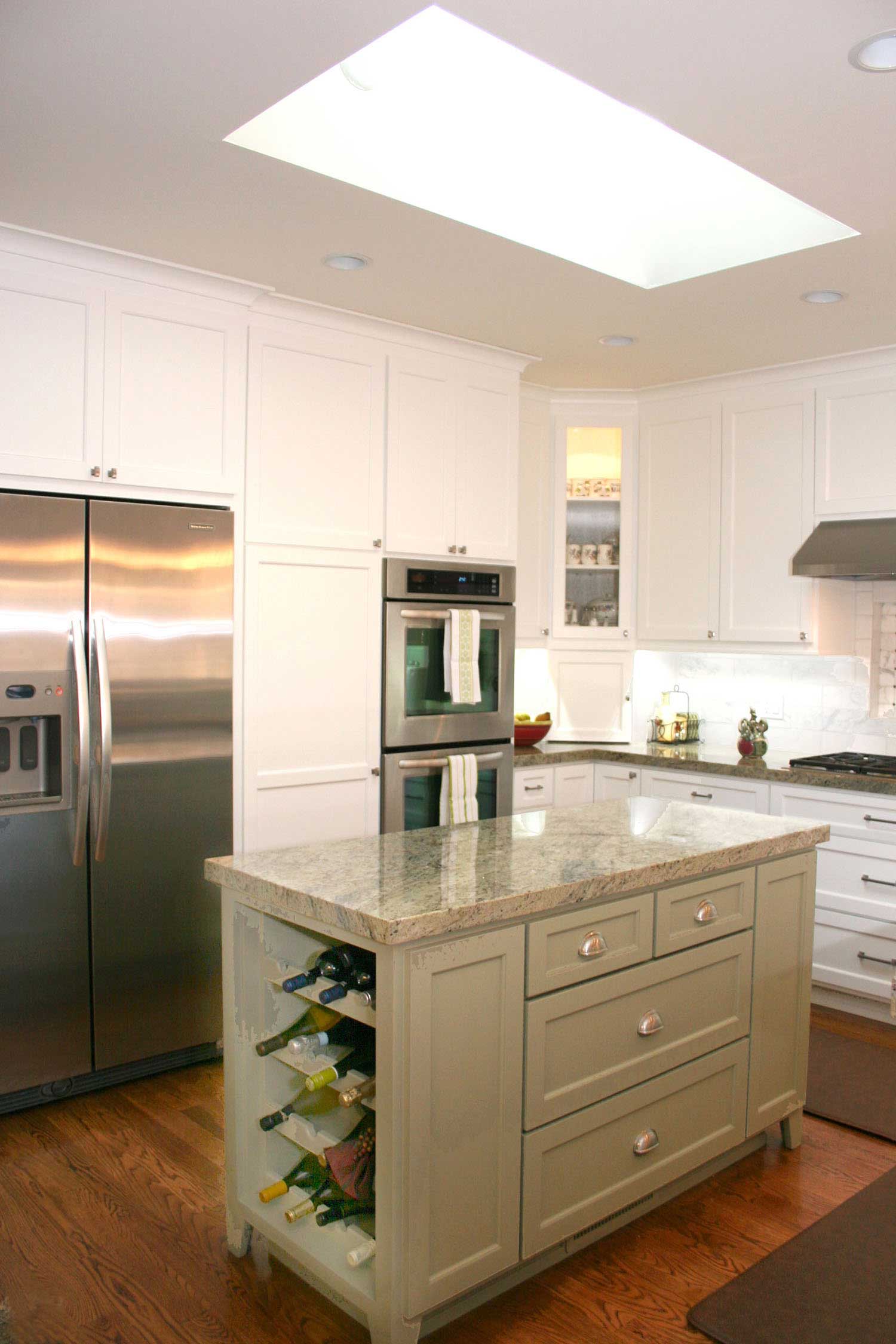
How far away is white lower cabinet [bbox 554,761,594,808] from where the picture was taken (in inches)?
186

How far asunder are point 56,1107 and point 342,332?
8.89 ft

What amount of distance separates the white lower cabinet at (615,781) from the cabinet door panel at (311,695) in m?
1.32

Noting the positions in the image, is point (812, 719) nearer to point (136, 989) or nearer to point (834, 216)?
point (834, 216)

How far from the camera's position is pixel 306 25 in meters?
2.02

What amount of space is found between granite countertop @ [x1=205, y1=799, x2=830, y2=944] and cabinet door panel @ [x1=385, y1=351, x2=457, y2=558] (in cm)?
140

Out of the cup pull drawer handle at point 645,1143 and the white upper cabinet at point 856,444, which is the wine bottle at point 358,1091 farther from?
the white upper cabinet at point 856,444

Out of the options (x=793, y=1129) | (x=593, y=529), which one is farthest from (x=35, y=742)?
(x=593, y=529)

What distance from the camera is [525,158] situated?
3.17 metres

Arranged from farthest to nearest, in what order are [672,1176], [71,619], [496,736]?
[496,736] < [71,619] < [672,1176]

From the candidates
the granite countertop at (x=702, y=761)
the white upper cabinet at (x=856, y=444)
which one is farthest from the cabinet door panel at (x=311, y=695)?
the white upper cabinet at (x=856, y=444)

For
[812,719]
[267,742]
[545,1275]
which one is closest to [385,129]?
[267,742]

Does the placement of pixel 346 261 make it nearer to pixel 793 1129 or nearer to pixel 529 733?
pixel 529 733

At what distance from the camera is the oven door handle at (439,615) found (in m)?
4.01

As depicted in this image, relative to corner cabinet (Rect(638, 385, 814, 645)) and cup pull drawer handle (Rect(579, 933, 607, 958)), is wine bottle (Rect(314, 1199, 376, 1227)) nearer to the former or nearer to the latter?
cup pull drawer handle (Rect(579, 933, 607, 958))
